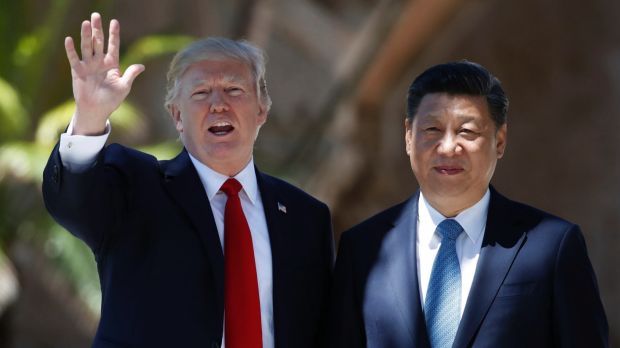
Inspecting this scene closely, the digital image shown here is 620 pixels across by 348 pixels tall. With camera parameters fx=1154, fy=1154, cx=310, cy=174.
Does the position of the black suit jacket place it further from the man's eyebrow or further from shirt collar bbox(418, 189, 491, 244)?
shirt collar bbox(418, 189, 491, 244)

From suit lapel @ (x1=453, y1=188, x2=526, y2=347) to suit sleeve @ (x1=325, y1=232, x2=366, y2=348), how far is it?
1.15ft

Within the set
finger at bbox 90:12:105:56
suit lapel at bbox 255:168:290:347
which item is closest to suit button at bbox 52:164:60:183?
finger at bbox 90:12:105:56

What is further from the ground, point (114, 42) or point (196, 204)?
point (114, 42)

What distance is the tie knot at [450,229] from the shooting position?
11.6ft

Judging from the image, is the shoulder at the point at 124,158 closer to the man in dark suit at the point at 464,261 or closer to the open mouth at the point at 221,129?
the open mouth at the point at 221,129

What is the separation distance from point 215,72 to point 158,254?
0.61 meters

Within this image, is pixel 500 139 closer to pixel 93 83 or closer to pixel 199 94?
pixel 199 94

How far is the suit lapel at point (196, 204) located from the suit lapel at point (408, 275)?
0.53m

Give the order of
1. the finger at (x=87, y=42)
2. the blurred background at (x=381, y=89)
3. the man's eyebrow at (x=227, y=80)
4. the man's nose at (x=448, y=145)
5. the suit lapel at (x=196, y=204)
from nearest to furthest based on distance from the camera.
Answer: the finger at (x=87, y=42) → the man's nose at (x=448, y=145) → the suit lapel at (x=196, y=204) → the man's eyebrow at (x=227, y=80) → the blurred background at (x=381, y=89)

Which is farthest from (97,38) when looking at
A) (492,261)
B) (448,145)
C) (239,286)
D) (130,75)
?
(492,261)

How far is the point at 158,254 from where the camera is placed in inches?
141

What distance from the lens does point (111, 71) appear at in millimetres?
3371

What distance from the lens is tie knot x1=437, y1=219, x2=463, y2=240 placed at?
3.55m

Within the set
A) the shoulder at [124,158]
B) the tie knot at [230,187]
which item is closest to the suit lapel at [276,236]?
the tie knot at [230,187]
